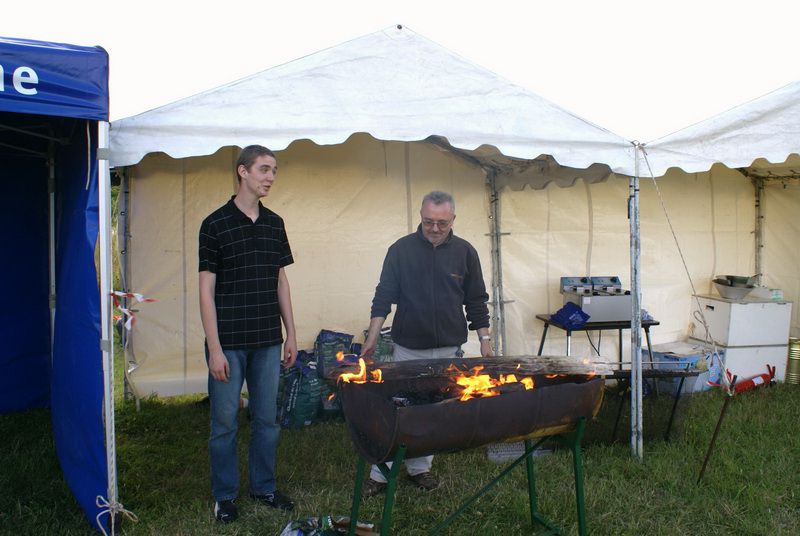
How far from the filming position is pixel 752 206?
6.50 metres

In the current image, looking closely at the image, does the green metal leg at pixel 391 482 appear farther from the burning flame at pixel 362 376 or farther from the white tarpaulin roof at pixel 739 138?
the white tarpaulin roof at pixel 739 138

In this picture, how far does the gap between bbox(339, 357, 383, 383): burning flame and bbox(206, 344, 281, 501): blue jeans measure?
54 centimetres

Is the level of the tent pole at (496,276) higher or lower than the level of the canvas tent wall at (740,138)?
lower

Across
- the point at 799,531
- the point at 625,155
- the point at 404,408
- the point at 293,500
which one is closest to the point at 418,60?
the point at 625,155

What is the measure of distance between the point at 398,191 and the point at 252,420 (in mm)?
3087

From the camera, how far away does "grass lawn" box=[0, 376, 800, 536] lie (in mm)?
3096

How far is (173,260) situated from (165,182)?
2.29 feet

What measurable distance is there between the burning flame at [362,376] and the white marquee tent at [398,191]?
4.21 feet

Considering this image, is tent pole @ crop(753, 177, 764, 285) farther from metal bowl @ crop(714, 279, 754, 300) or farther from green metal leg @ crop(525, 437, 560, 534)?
green metal leg @ crop(525, 437, 560, 534)

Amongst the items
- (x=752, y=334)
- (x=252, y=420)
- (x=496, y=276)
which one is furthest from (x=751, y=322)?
(x=252, y=420)

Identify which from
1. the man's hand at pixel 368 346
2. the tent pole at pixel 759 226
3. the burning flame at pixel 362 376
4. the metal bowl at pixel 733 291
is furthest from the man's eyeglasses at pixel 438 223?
the tent pole at pixel 759 226

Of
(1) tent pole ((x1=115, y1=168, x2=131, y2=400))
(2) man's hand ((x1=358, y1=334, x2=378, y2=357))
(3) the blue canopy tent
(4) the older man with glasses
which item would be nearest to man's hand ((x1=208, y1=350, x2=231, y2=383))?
(3) the blue canopy tent

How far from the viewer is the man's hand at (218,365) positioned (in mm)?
2814

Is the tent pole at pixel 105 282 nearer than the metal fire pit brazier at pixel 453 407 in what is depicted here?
No
